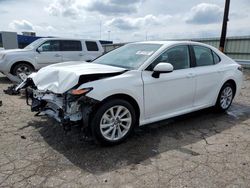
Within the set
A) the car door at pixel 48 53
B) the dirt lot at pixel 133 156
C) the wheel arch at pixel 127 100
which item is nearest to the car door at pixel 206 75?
the dirt lot at pixel 133 156

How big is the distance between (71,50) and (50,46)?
90cm

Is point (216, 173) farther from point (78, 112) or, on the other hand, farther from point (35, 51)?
point (35, 51)

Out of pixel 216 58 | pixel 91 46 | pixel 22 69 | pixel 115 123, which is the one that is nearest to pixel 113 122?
pixel 115 123

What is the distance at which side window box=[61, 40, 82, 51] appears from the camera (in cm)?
1037

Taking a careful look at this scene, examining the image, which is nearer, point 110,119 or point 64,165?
point 64,165

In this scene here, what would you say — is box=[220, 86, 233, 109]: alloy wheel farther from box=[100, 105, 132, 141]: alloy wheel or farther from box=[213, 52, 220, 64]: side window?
box=[100, 105, 132, 141]: alloy wheel

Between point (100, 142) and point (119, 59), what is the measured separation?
5.37 feet

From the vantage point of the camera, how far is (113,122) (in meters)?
3.70

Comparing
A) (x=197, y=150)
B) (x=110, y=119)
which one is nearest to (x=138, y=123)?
(x=110, y=119)

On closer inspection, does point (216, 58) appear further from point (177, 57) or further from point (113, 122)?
point (113, 122)

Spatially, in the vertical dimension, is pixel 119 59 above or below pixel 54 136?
above

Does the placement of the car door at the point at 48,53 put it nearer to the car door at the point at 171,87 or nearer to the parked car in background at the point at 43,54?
the parked car in background at the point at 43,54

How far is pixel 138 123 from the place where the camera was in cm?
401

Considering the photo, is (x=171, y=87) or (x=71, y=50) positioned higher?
(x=71, y=50)
